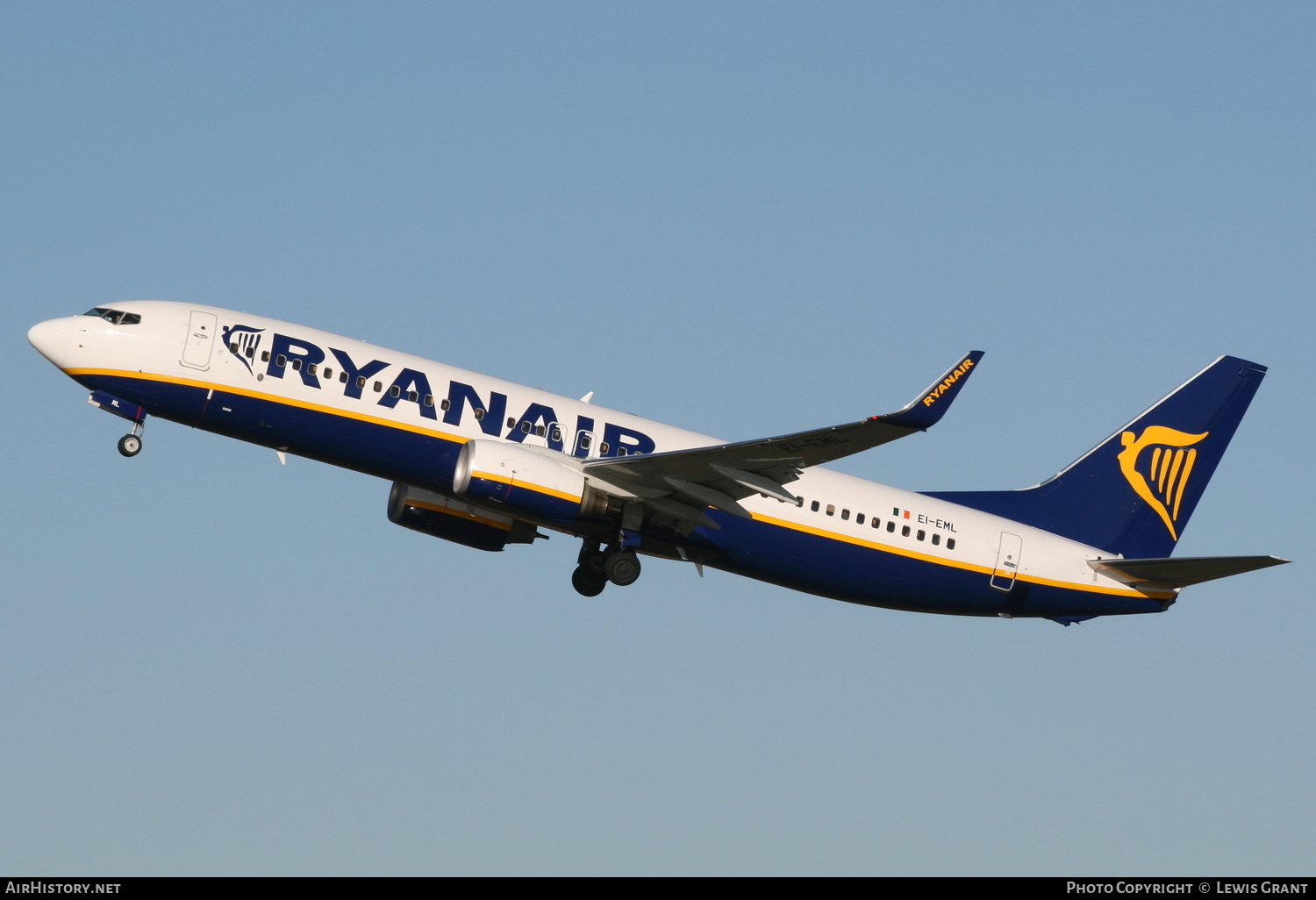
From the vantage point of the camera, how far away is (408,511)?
132 ft

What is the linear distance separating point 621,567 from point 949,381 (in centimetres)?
1061

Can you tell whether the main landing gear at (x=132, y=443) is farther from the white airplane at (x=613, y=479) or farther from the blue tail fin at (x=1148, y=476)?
the blue tail fin at (x=1148, y=476)

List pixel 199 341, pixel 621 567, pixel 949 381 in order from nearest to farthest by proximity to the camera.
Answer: pixel 949 381 → pixel 199 341 → pixel 621 567

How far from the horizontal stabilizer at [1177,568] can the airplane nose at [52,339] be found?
2663cm

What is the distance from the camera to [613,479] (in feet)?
119

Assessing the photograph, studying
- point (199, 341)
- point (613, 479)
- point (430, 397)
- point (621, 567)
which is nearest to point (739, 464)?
point (613, 479)

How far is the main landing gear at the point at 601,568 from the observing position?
37.8 metres

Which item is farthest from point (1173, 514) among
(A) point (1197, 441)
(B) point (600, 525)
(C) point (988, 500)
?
(B) point (600, 525)

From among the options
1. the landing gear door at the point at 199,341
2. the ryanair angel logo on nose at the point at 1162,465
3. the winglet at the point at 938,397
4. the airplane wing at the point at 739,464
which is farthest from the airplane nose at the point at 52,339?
the ryanair angel logo on nose at the point at 1162,465

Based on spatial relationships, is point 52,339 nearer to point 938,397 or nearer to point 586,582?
point 586,582

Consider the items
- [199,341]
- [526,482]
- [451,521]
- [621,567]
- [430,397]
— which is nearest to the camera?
[526,482]

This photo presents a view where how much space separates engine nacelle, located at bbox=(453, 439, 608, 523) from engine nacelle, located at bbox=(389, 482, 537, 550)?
4.20 metres

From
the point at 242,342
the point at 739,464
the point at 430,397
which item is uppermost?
the point at 242,342

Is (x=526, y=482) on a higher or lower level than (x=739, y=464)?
lower
